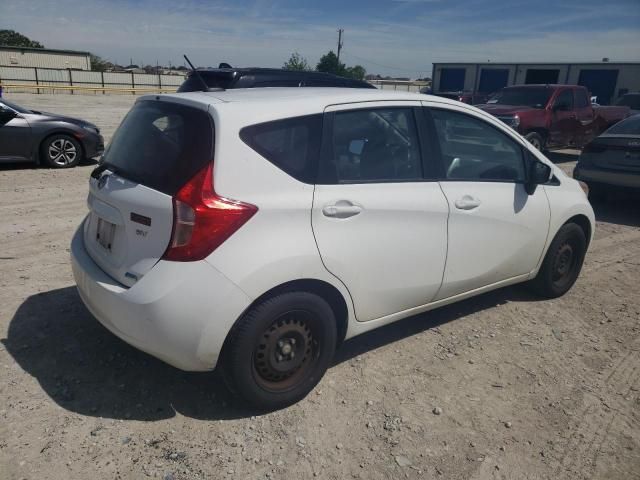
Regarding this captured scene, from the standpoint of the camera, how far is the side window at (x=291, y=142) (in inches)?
104

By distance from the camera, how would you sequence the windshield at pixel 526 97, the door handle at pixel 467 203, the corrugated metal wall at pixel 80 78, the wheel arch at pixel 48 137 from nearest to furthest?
the door handle at pixel 467 203
the wheel arch at pixel 48 137
the windshield at pixel 526 97
the corrugated metal wall at pixel 80 78

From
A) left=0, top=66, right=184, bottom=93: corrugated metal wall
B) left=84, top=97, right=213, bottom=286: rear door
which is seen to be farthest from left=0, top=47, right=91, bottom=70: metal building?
left=84, top=97, right=213, bottom=286: rear door

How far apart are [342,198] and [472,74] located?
4578 centimetres

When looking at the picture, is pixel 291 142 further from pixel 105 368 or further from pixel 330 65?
pixel 330 65

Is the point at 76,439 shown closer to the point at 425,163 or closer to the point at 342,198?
the point at 342,198

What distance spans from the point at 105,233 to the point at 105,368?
3.00 feet

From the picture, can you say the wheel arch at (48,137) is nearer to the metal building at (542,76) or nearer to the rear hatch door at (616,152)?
the rear hatch door at (616,152)

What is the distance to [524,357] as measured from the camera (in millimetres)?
3586

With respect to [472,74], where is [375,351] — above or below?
below

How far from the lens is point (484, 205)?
3580 mm

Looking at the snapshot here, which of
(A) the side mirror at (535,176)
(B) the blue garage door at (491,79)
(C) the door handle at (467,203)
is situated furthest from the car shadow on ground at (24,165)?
(B) the blue garage door at (491,79)

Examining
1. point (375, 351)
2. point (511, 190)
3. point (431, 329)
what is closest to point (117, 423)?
point (375, 351)

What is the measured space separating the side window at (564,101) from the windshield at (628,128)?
4.29 m

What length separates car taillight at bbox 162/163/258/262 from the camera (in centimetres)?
243
